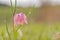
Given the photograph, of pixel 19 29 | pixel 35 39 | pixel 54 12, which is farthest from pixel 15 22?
pixel 54 12

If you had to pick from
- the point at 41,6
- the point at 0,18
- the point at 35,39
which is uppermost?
the point at 41,6

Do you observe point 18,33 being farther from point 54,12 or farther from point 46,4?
point 46,4

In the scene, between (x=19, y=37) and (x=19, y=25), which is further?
(x=19, y=37)

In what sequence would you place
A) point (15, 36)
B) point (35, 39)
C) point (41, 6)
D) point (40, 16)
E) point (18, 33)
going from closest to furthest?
1. point (15, 36)
2. point (18, 33)
3. point (35, 39)
4. point (40, 16)
5. point (41, 6)

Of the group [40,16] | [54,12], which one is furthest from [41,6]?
[40,16]

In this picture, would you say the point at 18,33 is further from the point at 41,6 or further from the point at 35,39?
the point at 41,6

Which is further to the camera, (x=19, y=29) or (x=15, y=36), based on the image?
(x=19, y=29)

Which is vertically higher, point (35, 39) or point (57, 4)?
point (57, 4)

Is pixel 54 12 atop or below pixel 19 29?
atop

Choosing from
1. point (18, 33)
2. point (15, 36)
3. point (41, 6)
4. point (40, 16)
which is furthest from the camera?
point (41, 6)
